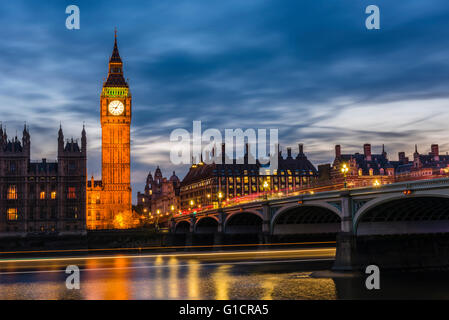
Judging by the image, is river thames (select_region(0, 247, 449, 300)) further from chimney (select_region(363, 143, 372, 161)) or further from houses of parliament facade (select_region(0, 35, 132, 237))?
chimney (select_region(363, 143, 372, 161))

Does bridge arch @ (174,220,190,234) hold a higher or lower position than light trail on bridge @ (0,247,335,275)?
higher

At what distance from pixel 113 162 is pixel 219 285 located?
145 meters

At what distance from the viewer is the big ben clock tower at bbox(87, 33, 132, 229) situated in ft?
611

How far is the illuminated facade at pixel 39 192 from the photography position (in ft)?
455

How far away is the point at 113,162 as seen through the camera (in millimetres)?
187875

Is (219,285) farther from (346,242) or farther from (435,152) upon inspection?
(435,152)

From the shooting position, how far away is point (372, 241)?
51.3 metres

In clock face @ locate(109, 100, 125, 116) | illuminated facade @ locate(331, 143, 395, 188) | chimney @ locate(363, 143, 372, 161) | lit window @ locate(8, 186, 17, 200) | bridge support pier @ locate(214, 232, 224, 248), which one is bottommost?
bridge support pier @ locate(214, 232, 224, 248)

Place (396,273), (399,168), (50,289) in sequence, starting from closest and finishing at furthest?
(50,289), (396,273), (399,168)

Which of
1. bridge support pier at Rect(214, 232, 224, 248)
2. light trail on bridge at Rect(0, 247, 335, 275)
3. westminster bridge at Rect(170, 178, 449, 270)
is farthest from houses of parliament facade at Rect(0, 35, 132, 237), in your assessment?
westminster bridge at Rect(170, 178, 449, 270)

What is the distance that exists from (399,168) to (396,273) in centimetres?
12717
